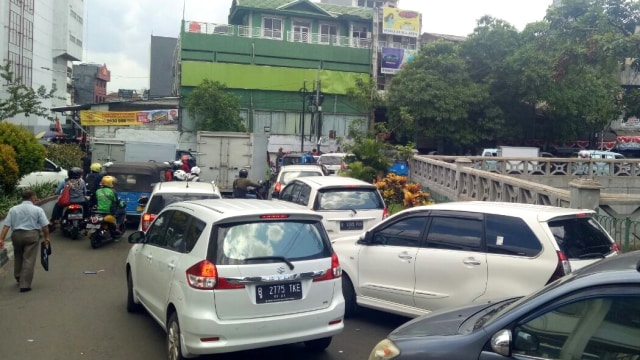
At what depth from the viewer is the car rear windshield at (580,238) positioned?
6.50 meters

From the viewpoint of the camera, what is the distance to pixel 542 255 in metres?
6.41

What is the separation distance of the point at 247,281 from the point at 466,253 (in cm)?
260

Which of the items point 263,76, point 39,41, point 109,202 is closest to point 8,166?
point 109,202

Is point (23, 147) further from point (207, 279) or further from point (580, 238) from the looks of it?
point (580, 238)

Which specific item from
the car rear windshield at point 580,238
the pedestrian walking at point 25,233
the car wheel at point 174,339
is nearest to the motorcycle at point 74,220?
the pedestrian walking at point 25,233

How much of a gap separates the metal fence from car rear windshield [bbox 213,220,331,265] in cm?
542

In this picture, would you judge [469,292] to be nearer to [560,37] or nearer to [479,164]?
[560,37]

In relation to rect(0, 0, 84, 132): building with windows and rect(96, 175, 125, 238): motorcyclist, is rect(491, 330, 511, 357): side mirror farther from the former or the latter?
rect(0, 0, 84, 132): building with windows

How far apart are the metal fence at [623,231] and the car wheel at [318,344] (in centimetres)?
526

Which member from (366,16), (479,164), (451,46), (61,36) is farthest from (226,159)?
(61,36)

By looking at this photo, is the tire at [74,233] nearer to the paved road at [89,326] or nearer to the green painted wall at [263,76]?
the paved road at [89,326]

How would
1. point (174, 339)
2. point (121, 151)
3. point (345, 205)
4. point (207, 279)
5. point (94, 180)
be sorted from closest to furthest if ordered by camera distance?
1. point (207, 279)
2. point (174, 339)
3. point (345, 205)
4. point (94, 180)
5. point (121, 151)

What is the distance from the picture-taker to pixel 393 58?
48250 millimetres

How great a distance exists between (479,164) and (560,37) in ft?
21.7
